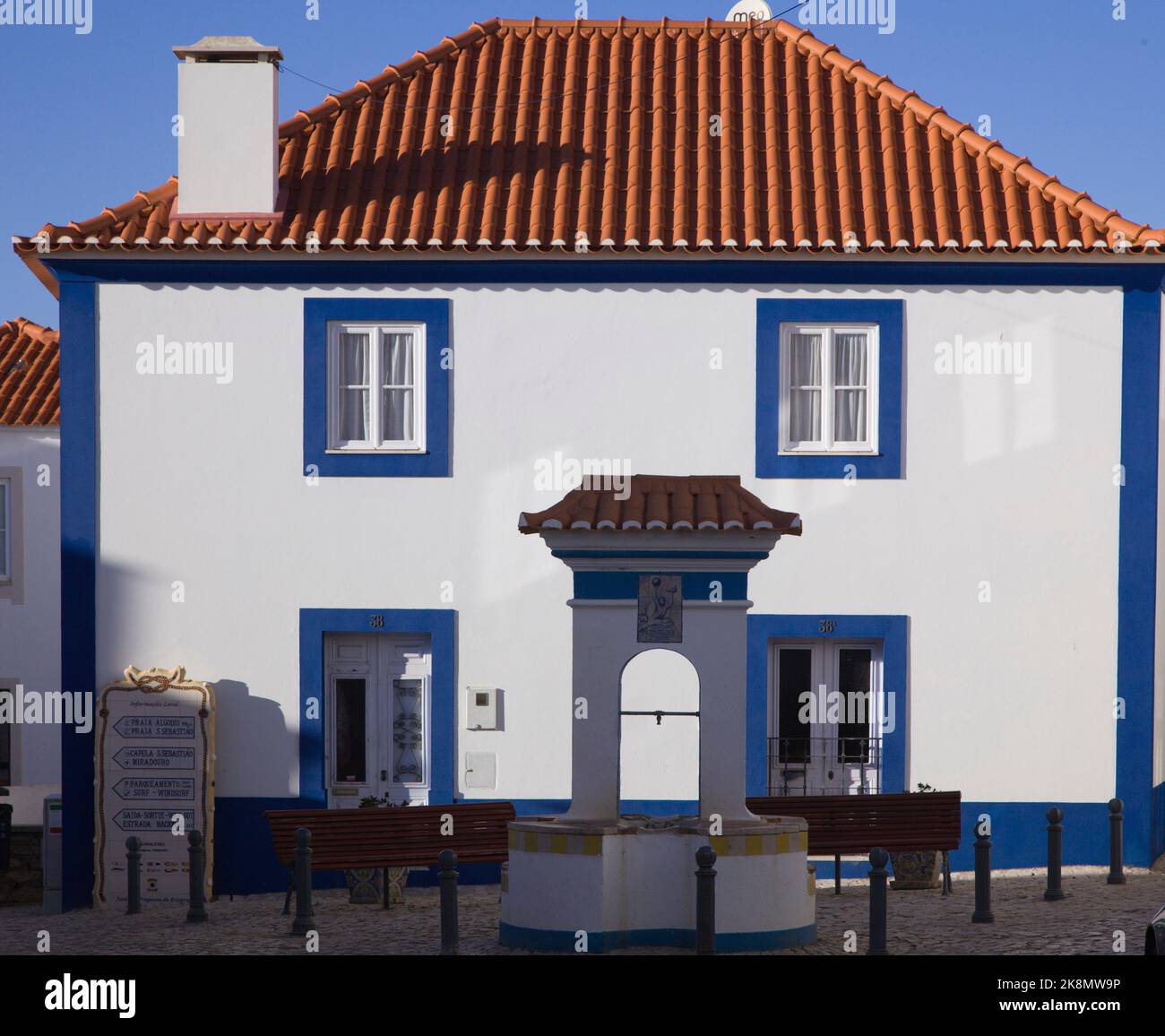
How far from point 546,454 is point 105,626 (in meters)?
4.65

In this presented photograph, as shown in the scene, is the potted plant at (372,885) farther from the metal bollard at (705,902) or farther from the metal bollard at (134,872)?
the metal bollard at (705,902)

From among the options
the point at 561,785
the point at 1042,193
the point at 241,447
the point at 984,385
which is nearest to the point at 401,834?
the point at 561,785

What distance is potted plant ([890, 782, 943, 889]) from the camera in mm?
14188

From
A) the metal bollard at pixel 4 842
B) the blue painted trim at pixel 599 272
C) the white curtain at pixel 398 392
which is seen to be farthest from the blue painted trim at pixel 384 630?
the metal bollard at pixel 4 842

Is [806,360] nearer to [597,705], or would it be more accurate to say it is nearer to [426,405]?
[426,405]

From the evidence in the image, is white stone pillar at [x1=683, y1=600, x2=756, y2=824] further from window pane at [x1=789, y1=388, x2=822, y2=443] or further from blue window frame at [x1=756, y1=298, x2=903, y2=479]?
window pane at [x1=789, y1=388, x2=822, y2=443]

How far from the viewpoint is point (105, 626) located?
50.1 feet

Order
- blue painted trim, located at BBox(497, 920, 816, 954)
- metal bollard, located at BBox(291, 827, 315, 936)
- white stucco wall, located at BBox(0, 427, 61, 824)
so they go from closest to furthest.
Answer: blue painted trim, located at BBox(497, 920, 816, 954)
metal bollard, located at BBox(291, 827, 315, 936)
white stucco wall, located at BBox(0, 427, 61, 824)

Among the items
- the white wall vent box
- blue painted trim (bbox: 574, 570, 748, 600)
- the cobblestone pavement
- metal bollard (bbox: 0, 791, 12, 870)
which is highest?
blue painted trim (bbox: 574, 570, 748, 600)

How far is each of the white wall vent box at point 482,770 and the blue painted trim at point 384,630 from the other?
0.55 feet

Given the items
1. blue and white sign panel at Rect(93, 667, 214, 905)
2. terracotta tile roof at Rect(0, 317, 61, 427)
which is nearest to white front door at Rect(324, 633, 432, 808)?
blue and white sign panel at Rect(93, 667, 214, 905)

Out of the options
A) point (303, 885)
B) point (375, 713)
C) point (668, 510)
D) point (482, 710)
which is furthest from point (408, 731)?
point (668, 510)

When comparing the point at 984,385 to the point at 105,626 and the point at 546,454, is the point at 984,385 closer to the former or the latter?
the point at 546,454

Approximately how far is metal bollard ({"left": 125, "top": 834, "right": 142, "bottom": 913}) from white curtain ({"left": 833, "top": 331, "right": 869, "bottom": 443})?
25.2 ft
